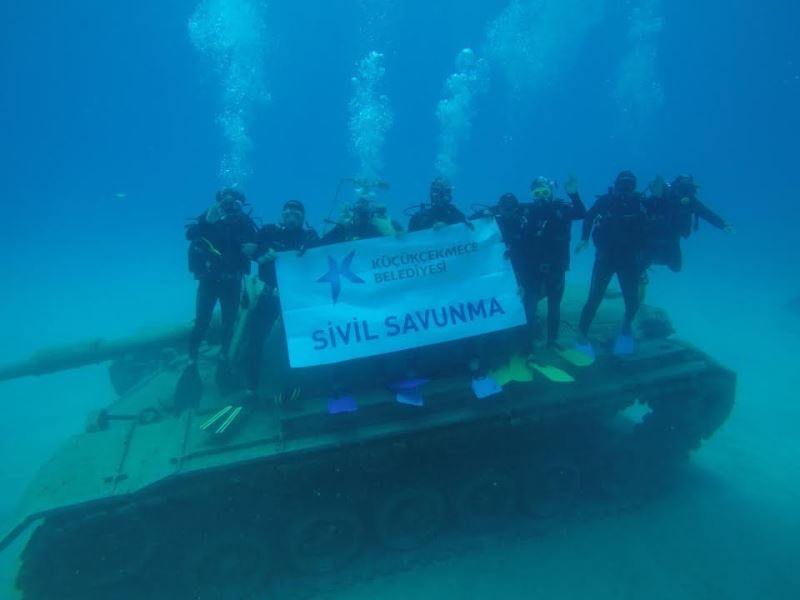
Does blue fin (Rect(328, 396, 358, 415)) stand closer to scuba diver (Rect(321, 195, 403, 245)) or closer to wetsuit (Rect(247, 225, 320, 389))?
wetsuit (Rect(247, 225, 320, 389))

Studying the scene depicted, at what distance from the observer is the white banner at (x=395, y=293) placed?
657 cm

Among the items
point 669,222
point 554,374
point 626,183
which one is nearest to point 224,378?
point 554,374

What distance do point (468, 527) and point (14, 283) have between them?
48.4 meters

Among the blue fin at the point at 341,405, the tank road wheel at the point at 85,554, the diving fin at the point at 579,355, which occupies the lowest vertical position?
the tank road wheel at the point at 85,554

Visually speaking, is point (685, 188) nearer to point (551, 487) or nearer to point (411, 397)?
point (551, 487)

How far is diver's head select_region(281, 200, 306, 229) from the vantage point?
690 centimetres

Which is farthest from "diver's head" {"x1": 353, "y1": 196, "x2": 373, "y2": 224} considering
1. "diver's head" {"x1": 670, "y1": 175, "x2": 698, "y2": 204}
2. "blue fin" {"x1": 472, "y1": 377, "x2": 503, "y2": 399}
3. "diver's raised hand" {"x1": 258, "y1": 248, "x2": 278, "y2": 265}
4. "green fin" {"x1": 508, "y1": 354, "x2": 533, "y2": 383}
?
"diver's head" {"x1": 670, "y1": 175, "x2": 698, "y2": 204}

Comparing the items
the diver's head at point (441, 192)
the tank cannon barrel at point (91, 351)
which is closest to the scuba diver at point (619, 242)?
the diver's head at point (441, 192)

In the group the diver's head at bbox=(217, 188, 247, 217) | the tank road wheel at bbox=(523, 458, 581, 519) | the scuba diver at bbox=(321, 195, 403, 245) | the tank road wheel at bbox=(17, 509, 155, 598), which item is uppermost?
the diver's head at bbox=(217, 188, 247, 217)

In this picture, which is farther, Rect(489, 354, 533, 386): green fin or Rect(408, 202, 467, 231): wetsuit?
Rect(408, 202, 467, 231): wetsuit

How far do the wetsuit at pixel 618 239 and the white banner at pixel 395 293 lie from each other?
1675mm

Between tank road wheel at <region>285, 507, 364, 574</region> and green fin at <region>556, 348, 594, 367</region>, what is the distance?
3.97 metres

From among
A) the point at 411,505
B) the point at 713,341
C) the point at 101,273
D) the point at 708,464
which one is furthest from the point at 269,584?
the point at 101,273

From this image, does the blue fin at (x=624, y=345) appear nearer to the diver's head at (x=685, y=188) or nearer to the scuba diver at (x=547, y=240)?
the scuba diver at (x=547, y=240)
